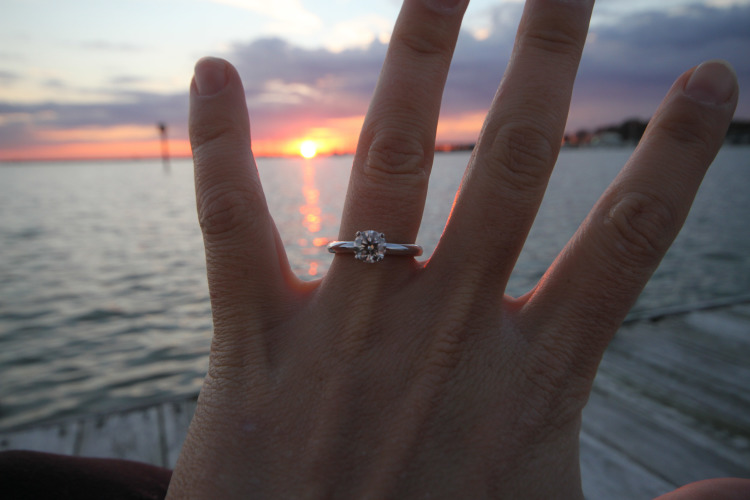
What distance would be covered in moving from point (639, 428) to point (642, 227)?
2.63 meters

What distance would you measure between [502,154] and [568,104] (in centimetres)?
22

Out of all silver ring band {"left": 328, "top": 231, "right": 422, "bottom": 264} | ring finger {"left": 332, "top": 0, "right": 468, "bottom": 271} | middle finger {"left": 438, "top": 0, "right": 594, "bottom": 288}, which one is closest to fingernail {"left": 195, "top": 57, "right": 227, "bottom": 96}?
ring finger {"left": 332, "top": 0, "right": 468, "bottom": 271}

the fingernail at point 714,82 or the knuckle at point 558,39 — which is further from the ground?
the knuckle at point 558,39

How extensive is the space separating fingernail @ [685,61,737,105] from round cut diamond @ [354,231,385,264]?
0.75 meters

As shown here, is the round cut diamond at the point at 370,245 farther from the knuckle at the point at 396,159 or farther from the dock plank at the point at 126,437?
the dock plank at the point at 126,437

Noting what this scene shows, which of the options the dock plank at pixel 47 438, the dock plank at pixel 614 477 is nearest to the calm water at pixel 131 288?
the dock plank at pixel 47 438

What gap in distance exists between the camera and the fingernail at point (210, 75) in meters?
1.11

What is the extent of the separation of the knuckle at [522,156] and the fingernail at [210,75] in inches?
26.4

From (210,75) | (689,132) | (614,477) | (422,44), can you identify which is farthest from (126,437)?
(689,132)

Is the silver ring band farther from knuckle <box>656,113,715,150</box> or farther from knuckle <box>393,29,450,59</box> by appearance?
knuckle <box>656,113,715,150</box>

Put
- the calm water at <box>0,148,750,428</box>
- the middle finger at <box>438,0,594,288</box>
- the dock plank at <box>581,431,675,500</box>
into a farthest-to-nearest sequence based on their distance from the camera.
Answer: the calm water at <box>0,148,750,428</box>
the dock plank at <box>581,431,675,500</box>
the middle finger at <box>438,0,594,288</box>

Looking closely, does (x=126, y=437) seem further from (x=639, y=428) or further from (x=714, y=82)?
(x=714, y=82)

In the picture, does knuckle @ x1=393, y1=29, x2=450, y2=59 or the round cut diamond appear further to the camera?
knuckle @ x1=393, y1=29, x2=450, y2=59

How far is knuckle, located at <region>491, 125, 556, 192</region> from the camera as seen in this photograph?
1.11m
